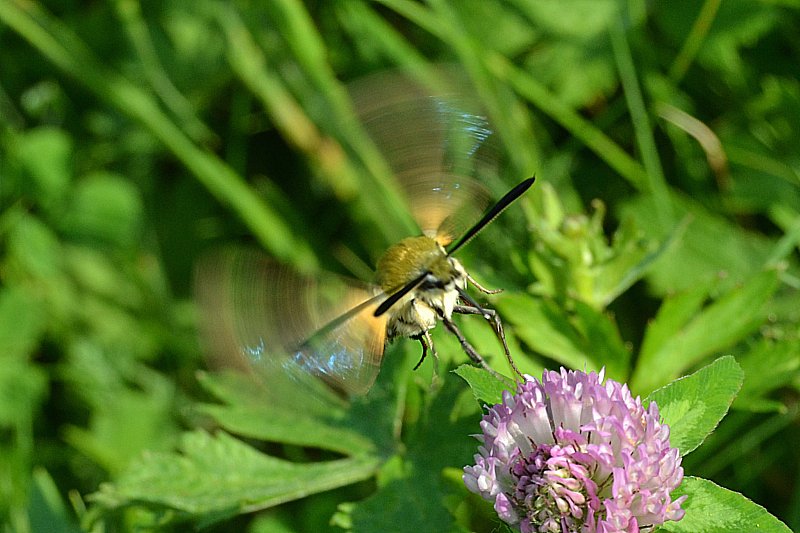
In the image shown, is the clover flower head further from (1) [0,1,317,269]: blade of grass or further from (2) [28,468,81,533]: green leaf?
(1) [0,1,317,269]: blade of grass

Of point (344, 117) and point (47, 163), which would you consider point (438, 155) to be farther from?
point (47, 163)

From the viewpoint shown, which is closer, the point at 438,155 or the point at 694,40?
the point at 438,155

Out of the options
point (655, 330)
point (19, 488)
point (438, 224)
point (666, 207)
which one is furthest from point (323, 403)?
point (666, 207)

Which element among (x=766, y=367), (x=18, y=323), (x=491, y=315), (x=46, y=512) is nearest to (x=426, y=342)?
(x=491, y=315)

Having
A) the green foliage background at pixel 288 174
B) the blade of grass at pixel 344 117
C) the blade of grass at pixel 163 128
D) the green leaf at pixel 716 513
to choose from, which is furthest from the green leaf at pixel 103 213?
the green leaf at pixel 716 513

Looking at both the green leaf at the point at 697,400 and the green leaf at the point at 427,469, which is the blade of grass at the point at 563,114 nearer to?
the green leaf at the point at 427,469

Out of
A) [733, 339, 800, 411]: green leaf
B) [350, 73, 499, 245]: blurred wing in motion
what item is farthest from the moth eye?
[733, 339, 800, 411]: green leaf

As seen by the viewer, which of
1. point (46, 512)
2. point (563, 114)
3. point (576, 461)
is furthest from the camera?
point (563, 114)
